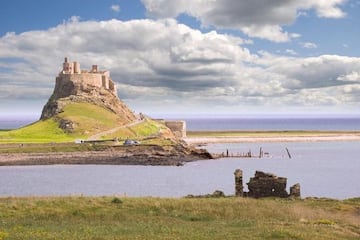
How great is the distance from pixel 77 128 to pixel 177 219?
471 ft

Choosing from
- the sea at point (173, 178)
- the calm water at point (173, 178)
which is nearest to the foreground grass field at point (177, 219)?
the sea at point (173, 178)

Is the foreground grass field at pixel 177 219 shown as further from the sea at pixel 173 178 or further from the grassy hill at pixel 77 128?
the grassy hill at pixel 77 128

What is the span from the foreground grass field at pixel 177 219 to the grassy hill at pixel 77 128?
12435 centimetres

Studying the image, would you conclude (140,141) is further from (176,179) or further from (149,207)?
(149,207)

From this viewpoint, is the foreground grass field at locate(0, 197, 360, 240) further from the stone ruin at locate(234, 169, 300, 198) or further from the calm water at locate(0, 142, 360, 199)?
the calm water at locate(0, 142, 360, 199)

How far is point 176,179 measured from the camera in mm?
100750

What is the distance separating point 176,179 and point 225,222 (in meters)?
70.8

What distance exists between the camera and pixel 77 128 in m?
171

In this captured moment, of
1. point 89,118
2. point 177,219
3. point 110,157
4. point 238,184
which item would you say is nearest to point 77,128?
point 89,118

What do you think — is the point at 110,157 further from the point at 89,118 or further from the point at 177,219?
the point at 177,219

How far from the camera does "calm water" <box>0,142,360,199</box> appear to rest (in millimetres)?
85062

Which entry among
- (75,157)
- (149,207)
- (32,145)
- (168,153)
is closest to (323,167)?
(168,153)

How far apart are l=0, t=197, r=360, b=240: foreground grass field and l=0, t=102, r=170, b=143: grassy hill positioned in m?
124

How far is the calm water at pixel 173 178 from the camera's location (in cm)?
8506
